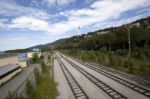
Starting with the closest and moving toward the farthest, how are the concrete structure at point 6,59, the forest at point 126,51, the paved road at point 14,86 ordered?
the paved road at point 14,86
the forest at point 126,51
the concrete structure at point 6,59

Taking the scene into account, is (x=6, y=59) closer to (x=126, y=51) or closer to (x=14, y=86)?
(x=14, y=86)

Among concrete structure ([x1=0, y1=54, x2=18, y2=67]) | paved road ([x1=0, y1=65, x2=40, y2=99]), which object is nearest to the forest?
paved road ([x1=0, y1=65, x2=40, y2=99])

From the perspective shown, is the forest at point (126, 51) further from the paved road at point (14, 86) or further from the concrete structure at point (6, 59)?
the concrete structure at point (6, 59)

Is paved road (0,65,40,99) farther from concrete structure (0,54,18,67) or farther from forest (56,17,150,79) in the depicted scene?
forest (56,17,150,79)

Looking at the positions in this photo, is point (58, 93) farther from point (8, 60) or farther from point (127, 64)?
point (8, 60)

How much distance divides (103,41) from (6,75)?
46247mm

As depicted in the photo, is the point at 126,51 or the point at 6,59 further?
the point at 126,51

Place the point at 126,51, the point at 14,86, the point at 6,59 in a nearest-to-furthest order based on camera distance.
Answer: the point at 14,86, the point at 6,59, the point at 126,51

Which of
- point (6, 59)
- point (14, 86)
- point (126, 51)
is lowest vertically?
point (14, 86)

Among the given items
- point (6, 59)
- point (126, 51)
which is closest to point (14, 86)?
point (6, 59)

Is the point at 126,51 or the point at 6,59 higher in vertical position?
the point at 126,51

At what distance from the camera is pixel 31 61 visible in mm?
86500

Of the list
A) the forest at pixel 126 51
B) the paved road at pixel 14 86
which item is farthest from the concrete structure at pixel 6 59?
the forest at pixel 126 51

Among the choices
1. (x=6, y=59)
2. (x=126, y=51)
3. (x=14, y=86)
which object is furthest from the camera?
(x=126, y=51)
